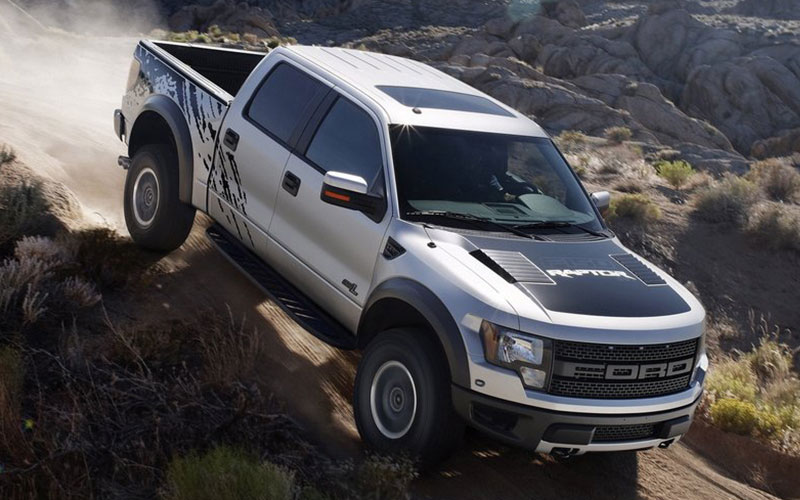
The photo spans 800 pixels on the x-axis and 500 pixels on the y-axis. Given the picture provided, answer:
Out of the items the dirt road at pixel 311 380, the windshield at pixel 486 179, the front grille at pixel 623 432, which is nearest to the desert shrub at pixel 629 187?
the dirt road at pixel 311 380

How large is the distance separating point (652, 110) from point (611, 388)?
1261 inches

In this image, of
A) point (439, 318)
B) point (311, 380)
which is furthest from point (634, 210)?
point (439, 318)

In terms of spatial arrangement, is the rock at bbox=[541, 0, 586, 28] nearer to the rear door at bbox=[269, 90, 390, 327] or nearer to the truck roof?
the truck roof

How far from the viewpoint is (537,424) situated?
15.6 ft

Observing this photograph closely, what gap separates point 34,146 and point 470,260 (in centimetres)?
633

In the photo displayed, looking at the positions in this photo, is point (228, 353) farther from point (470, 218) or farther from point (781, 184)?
point (781, 184)

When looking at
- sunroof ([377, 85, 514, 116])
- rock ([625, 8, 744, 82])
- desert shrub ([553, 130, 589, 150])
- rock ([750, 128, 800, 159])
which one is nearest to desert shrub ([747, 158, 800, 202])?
desert shrub ([553, 130, 589, 150])

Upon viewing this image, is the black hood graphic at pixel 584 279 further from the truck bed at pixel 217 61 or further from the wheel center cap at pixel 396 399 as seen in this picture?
the truck bed at pixel 217 61

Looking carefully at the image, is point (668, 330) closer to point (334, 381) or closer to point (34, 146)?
point (334, 381)

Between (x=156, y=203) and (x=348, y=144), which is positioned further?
(x=156, y=203)

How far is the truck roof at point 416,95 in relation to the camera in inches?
243

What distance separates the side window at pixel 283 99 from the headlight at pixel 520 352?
251 cm

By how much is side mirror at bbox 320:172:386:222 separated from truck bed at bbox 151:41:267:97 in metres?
3.48

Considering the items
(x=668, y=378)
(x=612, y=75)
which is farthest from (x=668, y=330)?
(x=612, y=75)
